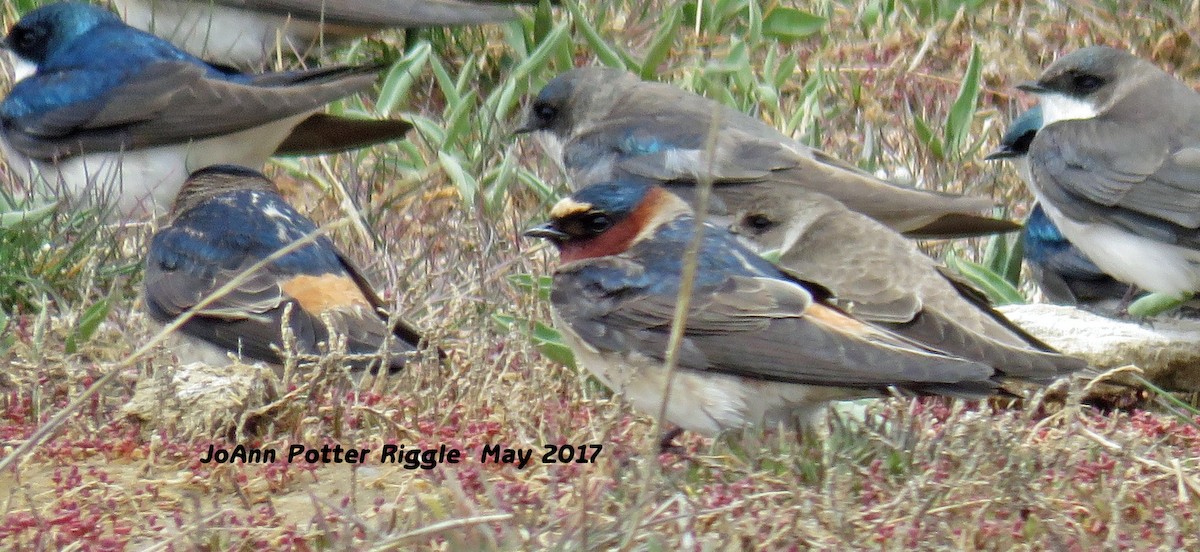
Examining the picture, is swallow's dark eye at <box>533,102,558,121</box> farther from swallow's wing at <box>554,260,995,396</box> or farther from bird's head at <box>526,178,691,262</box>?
swallow's wing at <box>554,260,995,396</box>

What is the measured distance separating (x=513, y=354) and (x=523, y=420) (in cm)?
43

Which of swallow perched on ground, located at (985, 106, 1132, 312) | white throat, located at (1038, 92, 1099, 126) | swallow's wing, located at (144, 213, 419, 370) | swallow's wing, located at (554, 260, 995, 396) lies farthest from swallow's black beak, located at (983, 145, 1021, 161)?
swallow's wing, located at (144, 213, 419, 370)

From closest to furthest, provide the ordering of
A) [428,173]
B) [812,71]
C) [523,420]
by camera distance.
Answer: [523,420] < [428,173] < [812,71]

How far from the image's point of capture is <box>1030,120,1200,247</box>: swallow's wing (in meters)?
6.18

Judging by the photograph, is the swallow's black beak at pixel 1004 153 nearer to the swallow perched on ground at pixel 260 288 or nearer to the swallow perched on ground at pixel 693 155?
the swallow perched on ground at pixel 693 155

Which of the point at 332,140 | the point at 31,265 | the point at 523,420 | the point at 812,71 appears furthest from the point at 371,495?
the point at 812,71

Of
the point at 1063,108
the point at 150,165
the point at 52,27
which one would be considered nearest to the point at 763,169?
the point at 1063,108

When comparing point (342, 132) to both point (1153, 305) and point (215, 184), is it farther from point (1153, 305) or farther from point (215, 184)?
point (1153, 305)

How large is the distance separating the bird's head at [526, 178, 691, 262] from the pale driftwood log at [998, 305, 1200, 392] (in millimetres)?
1312

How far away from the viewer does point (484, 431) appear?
15.1ft

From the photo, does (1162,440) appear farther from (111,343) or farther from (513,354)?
(111,343)

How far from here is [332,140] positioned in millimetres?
6844

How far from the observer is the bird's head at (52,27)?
7.23 meters

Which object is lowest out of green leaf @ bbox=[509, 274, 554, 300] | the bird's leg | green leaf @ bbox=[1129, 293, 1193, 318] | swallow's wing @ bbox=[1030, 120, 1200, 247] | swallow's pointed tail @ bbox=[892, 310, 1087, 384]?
the bird's leg
